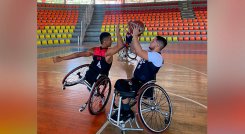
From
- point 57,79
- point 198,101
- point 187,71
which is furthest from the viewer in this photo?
point 187,71

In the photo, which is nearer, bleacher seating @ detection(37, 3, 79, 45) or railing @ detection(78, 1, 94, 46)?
bleacher seating @ detection(37, 3, 79, 45)

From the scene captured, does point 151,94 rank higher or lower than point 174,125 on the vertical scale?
higher

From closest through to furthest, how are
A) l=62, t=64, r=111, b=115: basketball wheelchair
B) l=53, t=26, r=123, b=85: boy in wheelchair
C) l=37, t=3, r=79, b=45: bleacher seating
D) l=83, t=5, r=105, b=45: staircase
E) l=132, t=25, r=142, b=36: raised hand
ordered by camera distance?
l=132, t=25, r=142, b=36: raised hand, l=62, t=64, r=111, b=115: basketball wheelchair, l=53, t=26, r=123, b=85: boy in wheelchair, l=37, t=3, r=79, b=45: bleacher seating, l=83, t=5, r=105, b=45: staircase

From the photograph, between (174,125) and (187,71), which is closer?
(174,125)

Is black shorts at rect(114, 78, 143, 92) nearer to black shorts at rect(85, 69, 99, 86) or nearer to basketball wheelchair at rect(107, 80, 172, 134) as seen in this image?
basketball wheelchair at rect(107, 80, 172, 134)

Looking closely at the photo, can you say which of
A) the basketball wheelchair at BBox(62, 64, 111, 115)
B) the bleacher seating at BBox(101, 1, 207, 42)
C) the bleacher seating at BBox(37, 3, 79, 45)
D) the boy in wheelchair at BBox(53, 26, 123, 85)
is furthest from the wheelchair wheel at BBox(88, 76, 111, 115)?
the bleacher seating at BBox(101, 1, 207, 42)

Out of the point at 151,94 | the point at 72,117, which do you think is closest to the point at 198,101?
the point at 151,94

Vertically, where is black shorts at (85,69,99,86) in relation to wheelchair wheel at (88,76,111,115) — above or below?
above

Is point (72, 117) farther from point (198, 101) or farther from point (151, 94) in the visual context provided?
point (198, 101)

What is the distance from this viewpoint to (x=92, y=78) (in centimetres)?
247

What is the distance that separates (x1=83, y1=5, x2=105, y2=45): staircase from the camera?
1230 centimetres

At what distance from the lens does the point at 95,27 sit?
13367mm
